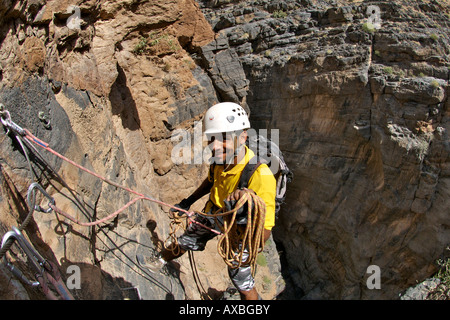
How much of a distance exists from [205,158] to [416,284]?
6.67m

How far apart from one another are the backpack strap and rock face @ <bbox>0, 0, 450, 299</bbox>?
5.85ft

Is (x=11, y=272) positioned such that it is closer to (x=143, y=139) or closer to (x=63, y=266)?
(x=63, y=266)

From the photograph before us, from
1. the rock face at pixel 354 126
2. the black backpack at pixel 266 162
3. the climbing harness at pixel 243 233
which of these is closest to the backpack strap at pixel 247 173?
the black backpack at pixel 266 162

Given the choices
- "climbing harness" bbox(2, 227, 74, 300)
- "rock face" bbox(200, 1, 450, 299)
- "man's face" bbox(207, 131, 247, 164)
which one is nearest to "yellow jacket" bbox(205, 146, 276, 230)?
"man's face" bbox(207, 131, 247, 164)

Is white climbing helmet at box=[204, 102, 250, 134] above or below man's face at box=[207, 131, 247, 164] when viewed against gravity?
above

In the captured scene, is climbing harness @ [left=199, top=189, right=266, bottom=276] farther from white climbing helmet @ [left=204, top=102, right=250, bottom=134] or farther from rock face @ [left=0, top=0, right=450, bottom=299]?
rock face @ [left=0, top=0, right=450, bottom=299]

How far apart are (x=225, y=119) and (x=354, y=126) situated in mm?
6538

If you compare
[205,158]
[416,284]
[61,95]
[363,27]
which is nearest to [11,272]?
[61,95]

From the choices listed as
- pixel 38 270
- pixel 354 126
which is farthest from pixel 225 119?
pixel 354 126

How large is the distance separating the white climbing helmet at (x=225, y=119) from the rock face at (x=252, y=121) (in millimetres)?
1543

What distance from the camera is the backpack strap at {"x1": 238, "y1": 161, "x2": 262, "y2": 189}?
3.04 meters

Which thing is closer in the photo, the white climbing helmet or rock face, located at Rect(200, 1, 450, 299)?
the white climbing helmet

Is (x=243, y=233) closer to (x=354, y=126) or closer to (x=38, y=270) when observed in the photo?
(x=38, y=270)

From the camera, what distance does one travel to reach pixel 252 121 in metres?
10.7
